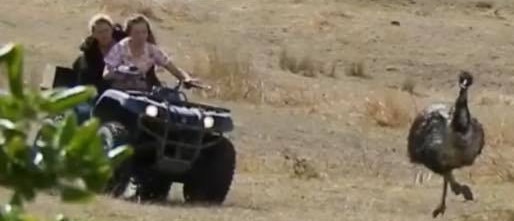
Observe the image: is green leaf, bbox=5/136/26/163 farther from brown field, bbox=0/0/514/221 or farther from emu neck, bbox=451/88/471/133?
emu neck, bbox=451/88/471/133

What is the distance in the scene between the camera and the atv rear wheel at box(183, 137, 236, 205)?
41.2 ft

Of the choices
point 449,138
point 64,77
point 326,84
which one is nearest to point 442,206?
point 449,138

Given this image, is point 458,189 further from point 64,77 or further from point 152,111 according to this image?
point 64,77

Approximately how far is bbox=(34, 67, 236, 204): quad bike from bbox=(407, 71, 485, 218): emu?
1.36 metres

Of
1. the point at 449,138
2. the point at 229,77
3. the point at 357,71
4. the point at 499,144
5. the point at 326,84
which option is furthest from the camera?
the point at 357,71

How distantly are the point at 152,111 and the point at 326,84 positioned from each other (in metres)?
14.9

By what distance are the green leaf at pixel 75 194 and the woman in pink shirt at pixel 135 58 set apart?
35.3ft

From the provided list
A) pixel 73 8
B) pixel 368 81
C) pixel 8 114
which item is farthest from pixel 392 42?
pixel 8 114

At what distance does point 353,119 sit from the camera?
2197cm

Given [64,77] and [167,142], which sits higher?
[64,77]

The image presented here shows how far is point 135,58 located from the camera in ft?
41.1

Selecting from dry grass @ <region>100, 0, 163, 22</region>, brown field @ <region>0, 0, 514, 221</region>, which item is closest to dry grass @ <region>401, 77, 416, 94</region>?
brown field @ <region>0, 0, 514, 221</region>

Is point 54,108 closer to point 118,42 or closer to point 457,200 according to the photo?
point 118,42

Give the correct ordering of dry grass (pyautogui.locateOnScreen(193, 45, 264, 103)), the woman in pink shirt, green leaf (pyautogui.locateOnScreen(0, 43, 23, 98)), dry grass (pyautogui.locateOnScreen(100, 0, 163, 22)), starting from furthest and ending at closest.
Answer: dry grass (pyautogui.locateOnScreen(100, 0, 163, 22)) < dry grass (pyautogui.locateOnScreen(193, 45, 264, 103)) < the woman in pink shirt < green leaf (pyautogui.locateOnScreen(0, 43, 23, 98))
